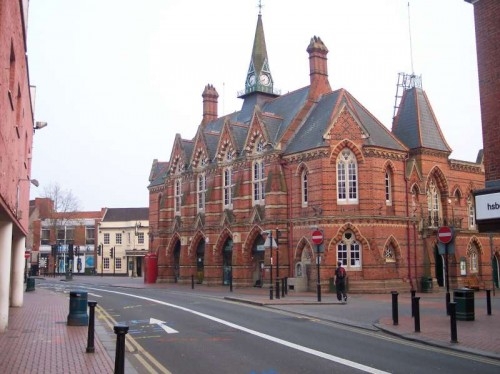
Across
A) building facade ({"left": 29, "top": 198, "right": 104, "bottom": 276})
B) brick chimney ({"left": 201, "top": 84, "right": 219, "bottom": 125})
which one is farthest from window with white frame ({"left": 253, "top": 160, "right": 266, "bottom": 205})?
building facade ({"left": 29, "top": 198, "right": 104, "bottom": 276})

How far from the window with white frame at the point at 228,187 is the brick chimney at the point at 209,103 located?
1279 cm

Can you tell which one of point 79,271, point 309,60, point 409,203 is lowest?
point 79,271

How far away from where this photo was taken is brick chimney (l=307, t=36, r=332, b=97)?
40.8 metres

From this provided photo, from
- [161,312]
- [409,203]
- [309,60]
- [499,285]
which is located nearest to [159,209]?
[309,60]

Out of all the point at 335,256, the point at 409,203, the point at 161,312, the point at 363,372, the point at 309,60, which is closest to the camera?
the point at 363,372

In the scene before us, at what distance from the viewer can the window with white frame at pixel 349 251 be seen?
34.1 m

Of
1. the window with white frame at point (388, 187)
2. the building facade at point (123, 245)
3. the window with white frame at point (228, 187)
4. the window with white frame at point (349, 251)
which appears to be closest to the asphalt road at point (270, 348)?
the window with white frame at point (349, 251)

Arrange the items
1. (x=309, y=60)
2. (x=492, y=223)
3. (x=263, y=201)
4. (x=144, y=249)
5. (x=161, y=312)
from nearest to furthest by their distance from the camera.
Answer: (x=492, y=223), (x=161, y=312), (x=263, y=201), (x=309, y=60), (x=144, y=249)

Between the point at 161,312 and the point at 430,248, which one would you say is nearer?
the point at 161,312

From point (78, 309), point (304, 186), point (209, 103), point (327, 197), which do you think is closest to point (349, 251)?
point (327, 197)

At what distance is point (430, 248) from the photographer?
3669 cm

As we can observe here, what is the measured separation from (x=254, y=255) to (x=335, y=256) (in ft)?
24.5

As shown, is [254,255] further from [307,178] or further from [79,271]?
[79,271]

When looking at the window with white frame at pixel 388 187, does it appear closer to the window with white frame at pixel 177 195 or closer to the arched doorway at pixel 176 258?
the window with white frame at pixel 177 195
